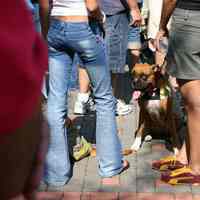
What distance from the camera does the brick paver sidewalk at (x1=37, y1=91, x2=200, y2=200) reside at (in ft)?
14.7

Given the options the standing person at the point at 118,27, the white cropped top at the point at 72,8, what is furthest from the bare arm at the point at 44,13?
the standing person at the point at 118,27

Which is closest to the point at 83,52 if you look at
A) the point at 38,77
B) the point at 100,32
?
the point at 100,32

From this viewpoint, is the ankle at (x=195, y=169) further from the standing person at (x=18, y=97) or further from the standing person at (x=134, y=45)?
the standing person at (x=18, y=97)

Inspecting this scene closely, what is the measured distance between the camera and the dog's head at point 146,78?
5.37m

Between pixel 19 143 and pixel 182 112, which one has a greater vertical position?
pixel 19 143

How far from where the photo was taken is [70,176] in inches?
189

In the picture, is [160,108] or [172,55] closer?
[172,55]

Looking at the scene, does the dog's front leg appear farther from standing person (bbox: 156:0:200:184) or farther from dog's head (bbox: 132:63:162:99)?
standing person (bbox: 156:0:200:184)

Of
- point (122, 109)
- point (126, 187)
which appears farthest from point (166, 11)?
point (122, 109)

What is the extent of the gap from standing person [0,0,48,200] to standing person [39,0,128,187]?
2.64 metres

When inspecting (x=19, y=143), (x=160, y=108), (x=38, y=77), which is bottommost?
(x=160, y=108)

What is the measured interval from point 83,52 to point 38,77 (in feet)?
9.30

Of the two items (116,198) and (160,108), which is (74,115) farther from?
(116,198)

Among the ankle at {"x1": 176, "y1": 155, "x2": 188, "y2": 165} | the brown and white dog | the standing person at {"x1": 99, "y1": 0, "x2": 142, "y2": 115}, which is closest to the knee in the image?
the ankle at {"x1": 176, "y1": 155, "x2": 188, "y2": 165}
